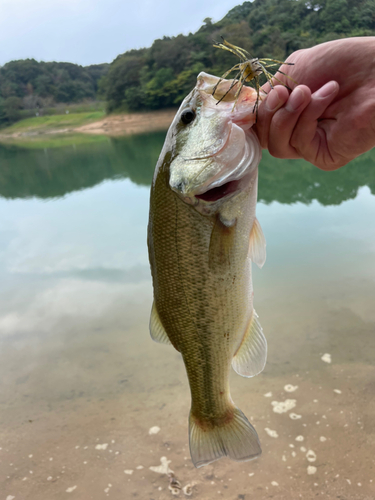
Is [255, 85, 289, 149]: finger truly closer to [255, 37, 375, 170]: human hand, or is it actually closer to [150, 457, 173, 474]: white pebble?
[255, 37, 375, 170]: human hand

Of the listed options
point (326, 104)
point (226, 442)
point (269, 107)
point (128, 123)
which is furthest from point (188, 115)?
point (128, 123)

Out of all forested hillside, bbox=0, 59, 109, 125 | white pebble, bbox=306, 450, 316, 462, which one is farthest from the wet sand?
forested hillside, bbox=0, 59, 109, 125

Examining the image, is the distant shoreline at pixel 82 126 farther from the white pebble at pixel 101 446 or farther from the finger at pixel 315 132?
the finger at pixel 315 132

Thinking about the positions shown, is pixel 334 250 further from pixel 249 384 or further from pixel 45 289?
pixel 45 289

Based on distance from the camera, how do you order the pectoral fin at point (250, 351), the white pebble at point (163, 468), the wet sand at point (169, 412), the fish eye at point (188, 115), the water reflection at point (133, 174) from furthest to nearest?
the water reflection at point (133, 174) < the white pebble at point (163, 468) < the wet sand at point (169, 412) < the pectoral fin at point (250, 351) < the fish eye at point (188, 115)

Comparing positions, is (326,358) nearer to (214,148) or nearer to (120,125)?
(214,148)

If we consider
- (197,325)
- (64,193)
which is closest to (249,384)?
(197,325)

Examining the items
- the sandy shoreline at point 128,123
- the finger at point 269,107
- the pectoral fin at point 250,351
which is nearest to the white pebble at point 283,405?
the pectoral fin at point 250,351
